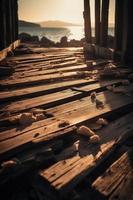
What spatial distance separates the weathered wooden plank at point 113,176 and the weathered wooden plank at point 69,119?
2.91ft

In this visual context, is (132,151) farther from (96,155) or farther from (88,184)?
(88,184)

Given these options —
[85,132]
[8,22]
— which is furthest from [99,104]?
[8,22]

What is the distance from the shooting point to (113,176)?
97.0 inches

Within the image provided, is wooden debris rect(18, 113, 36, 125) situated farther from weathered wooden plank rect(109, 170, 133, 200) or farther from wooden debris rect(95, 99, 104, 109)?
weathered wooden plank rect(109, 170, 133, 200)

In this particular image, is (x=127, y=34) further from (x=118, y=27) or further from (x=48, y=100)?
(x=48, y=100)

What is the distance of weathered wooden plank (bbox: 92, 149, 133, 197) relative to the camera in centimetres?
229

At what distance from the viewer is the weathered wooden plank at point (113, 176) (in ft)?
7.50

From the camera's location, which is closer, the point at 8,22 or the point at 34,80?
the point at 34,80

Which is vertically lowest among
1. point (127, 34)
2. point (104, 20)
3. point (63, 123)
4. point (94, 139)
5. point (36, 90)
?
point (94, 139)

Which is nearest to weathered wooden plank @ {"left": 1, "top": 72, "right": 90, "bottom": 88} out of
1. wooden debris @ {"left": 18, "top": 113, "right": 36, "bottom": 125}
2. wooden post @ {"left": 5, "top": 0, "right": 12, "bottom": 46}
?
wooden debris @ {"left": 18, "top": 113, "right": 36, "bottom": 125}

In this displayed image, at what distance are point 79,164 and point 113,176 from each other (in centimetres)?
36

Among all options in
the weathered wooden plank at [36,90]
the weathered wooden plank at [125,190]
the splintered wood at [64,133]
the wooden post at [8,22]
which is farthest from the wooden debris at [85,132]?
the wooden post at [8,22]

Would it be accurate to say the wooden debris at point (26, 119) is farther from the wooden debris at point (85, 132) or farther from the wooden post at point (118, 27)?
the wooden post at point (118, 27)

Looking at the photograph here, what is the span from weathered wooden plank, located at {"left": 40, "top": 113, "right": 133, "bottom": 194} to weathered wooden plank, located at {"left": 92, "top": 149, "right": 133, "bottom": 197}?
0.54 feet
